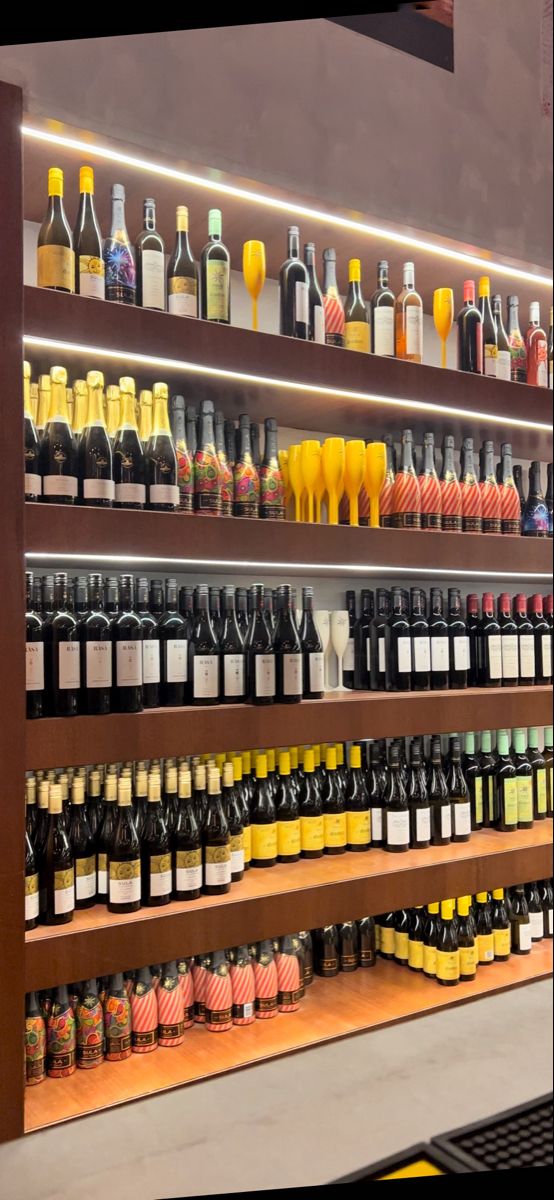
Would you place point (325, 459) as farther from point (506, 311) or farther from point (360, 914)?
point (360, 914)

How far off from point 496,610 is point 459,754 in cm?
42

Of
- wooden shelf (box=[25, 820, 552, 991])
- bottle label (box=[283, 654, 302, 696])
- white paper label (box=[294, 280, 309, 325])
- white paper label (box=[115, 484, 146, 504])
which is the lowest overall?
wooden shelf (box=[25, 820, 552, 991])

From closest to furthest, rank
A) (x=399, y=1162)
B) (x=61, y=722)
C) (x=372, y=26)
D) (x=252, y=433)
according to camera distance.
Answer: (x=372, y=26) → (x=61, y=722) → (x=399, y=1162) → (x=252, y=433)

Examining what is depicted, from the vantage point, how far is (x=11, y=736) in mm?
1481

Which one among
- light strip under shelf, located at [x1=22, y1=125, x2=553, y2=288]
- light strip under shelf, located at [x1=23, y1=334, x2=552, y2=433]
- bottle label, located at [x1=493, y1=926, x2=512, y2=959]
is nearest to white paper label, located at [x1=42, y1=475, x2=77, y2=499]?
light strip under shelf, located at [x1=23, y1=334, x2=552, y2=433]

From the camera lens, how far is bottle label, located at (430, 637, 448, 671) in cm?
222

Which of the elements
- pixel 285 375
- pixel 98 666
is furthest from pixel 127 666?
pixel 285 375

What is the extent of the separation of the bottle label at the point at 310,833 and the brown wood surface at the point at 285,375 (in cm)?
99

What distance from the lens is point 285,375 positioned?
189 cm

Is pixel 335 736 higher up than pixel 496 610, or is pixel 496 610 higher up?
pixel 496 610

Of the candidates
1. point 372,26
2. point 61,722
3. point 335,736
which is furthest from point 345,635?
point 372,26

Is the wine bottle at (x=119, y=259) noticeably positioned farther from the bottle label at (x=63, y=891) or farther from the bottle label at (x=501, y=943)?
the bottle label at (x=501, y=943)

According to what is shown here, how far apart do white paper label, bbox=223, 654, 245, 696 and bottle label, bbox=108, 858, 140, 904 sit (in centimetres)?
41

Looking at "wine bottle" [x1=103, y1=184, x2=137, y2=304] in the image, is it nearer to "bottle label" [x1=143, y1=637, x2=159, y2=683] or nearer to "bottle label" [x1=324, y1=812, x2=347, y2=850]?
"bottle label" [x1=143, y1=637, x2=159, y2=683]
